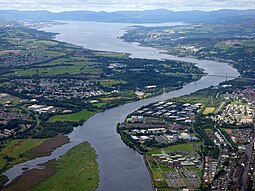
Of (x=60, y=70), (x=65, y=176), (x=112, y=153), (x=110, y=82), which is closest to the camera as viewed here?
(x=65, y=176)

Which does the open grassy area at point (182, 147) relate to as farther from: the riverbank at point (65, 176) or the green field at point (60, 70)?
the green field at point (60, 70)

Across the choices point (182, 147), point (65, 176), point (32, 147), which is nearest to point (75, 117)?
point (32, 147)

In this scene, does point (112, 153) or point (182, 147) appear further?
point (182, 147)

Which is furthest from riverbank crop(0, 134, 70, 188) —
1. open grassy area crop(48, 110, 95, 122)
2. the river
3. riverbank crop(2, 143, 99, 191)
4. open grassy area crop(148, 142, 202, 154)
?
open grassy area crop(148, 142, 202, 154)

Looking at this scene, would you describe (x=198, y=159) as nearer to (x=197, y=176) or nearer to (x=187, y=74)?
(x=197, y=176)

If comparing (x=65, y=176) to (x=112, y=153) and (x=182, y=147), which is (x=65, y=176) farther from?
(x=182, y=147)

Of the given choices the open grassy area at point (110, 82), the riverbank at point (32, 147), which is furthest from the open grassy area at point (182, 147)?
the open grassy area at point (110, 82)

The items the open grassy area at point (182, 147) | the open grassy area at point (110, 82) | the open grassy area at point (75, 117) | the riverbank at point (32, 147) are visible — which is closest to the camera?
the riverbank at point (32, 147)
